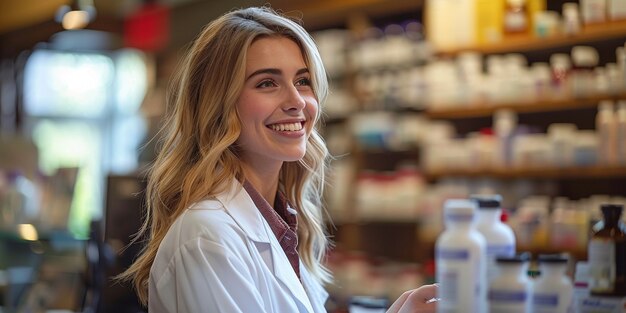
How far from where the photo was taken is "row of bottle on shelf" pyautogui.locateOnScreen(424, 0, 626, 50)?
15.5 ft

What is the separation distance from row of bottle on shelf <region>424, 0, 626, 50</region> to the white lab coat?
302 cm

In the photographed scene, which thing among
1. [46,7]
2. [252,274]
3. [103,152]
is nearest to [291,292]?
[252,274]

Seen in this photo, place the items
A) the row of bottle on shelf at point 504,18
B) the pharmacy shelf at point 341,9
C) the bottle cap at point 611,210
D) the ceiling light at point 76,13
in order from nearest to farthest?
the bottle cap at point 611,210 < the row of bottle on shelf at point 504,18 < the ceiling light at point 76,13 < the pharmacy shelf at point 341,9

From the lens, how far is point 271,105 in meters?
2.35

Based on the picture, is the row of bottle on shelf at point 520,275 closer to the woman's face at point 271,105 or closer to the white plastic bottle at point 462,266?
the white plastic bottle at point 462,266

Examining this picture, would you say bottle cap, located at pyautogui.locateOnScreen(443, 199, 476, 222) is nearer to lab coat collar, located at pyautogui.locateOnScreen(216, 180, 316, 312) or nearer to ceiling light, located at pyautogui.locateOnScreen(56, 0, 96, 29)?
lab coat collar, located at pyautogui.locateOnScreen(216, 180, 316, 312)

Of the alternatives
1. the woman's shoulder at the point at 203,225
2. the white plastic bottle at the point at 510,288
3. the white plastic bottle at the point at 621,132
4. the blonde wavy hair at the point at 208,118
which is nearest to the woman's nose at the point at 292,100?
the blonde wavy hair at the point at 208,118

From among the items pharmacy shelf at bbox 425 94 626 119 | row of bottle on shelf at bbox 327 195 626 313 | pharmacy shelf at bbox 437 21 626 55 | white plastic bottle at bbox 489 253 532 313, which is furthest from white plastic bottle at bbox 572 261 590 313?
pharmacy shelf at bbox 437 21 626 55

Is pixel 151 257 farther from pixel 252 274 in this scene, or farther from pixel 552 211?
pixel 552 211

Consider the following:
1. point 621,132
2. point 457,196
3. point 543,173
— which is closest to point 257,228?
point 621,132

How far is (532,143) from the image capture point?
5000mm

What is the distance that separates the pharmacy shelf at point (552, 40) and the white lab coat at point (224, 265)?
117 inches

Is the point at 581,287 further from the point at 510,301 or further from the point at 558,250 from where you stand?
the point at 558,250

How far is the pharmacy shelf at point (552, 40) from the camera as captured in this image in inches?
183
